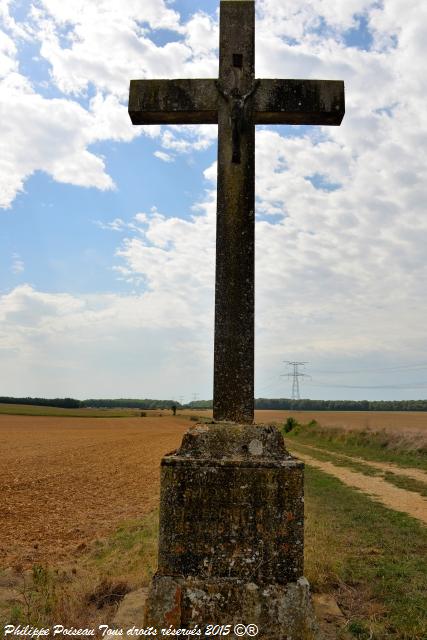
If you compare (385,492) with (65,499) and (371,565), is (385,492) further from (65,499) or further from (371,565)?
(65,499)

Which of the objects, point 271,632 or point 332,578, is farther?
point 332,578

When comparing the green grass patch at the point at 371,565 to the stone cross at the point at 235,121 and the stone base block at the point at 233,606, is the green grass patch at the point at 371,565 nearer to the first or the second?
the stone base block at the point at 233,606

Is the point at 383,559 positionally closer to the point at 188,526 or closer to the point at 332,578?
the point at 332,578

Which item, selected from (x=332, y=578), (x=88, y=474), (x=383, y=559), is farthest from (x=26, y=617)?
(x=88, y=474)

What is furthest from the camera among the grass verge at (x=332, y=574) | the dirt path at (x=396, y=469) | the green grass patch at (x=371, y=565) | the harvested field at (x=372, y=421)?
the harvested field at (x=372, y=421)

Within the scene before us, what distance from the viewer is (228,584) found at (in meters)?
2.99

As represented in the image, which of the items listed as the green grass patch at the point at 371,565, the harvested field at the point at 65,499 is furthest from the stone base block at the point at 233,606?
the harvested field at the point at 65,499

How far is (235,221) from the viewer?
12.2 ft

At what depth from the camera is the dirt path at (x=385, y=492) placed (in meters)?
10.7

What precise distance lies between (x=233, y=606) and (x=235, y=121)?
3252 millimetres

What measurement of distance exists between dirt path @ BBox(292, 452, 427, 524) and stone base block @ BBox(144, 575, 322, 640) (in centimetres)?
746

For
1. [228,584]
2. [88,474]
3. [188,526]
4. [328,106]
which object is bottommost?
[88,474]

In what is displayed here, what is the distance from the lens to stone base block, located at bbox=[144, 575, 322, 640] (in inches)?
114

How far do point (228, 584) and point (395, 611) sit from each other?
241 cm
